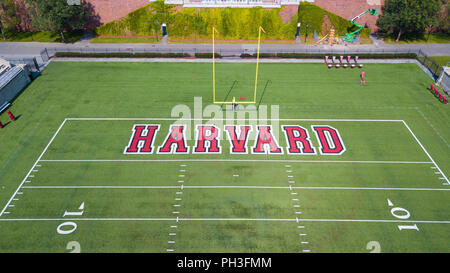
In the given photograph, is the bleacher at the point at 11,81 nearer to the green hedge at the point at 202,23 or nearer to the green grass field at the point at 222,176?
the green grass field at the point at 222,176

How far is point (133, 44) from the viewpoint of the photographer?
1873 inches

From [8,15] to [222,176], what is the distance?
43.7 metres

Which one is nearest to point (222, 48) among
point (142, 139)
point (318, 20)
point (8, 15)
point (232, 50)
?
point (232, 50)

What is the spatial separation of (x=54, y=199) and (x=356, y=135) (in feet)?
85.8

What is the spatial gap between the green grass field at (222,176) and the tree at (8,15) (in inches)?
668

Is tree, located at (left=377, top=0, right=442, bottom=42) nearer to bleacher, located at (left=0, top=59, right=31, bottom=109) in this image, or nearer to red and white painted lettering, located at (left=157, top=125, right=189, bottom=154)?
red and white painted lettering, located at (left=157, top=125, right=189, bottom=154)

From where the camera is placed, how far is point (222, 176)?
85.5ft

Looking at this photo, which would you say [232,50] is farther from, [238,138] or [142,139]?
[142,139]

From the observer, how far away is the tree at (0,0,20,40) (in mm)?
47344

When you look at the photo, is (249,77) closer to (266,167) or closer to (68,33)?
(266,167)

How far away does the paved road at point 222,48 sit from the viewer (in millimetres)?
45125

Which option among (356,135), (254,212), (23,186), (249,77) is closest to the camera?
(254,212)

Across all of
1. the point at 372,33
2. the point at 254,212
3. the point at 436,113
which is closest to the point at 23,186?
the point at 254,212

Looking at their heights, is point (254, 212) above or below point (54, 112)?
below
